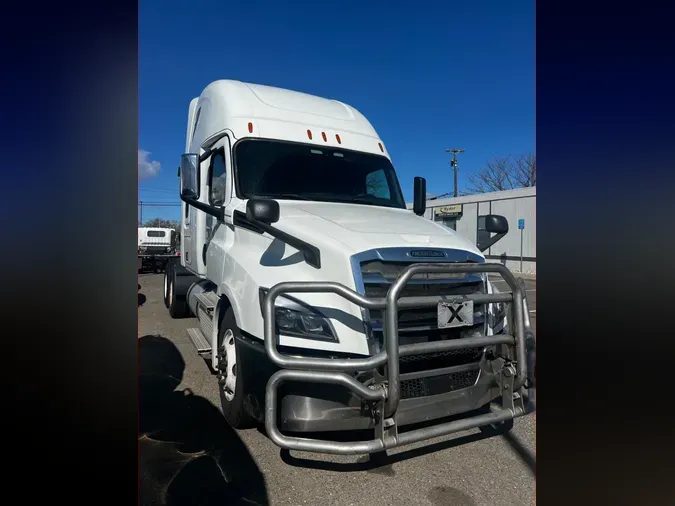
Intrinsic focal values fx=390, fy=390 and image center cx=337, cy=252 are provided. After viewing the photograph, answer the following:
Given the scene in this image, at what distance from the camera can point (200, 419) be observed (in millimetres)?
3350

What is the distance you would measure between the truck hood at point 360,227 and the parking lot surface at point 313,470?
1.49 metres

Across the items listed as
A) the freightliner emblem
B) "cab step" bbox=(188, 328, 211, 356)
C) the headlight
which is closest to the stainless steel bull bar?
the headlight

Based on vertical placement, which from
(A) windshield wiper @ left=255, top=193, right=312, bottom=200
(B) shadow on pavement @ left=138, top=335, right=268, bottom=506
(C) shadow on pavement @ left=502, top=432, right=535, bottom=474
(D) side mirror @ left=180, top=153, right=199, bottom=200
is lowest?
(C) shadow on pavement @ left=502, top=432, right=535, bottom=474

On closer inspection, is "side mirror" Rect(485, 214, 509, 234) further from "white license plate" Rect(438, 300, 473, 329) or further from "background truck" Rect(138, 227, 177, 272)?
"background truck" Rect(138, 227, 177, 272)

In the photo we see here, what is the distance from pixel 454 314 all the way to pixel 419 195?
2715 mm

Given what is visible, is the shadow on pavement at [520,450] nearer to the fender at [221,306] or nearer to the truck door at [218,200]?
the fender at [221,306]

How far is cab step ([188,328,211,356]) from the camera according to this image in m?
3.90

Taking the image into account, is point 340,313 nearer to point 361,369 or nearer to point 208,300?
point 361,369

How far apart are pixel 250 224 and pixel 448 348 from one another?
1.89 m

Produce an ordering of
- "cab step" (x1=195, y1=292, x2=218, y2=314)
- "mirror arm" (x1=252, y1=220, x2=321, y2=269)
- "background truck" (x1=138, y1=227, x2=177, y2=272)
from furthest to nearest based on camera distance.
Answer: "background truck" (x1=138, y1=227, x2=177, y2=272)
"cab step" (x1=195, y1=292, x2=218, y2=314)
"mirror arm" (x1=252, y1=220, x2=321, y2=269)

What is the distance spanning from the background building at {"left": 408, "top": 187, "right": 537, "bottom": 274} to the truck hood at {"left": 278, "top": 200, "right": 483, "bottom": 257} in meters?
14.3

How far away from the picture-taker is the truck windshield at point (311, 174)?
3.79m
